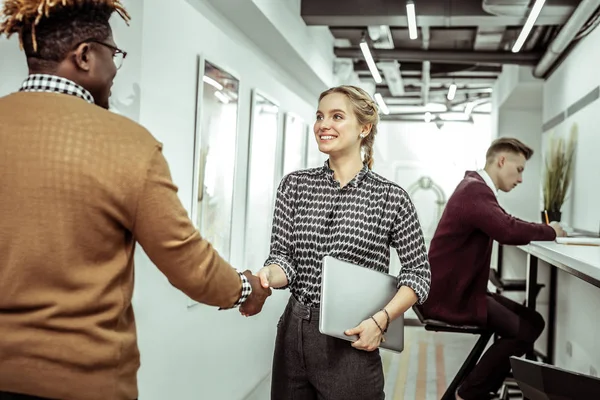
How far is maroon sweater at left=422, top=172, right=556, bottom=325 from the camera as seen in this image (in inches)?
124

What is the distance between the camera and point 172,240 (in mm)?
1314

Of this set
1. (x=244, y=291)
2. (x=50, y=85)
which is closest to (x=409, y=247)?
(x=244, y=291)

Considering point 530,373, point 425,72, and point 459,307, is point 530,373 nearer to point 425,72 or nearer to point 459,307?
point 459,307

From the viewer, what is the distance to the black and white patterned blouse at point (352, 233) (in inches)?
74.5

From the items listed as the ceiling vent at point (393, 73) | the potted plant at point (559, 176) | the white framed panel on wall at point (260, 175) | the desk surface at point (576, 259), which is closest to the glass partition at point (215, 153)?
the white framed panel on wall at point (260, 175)

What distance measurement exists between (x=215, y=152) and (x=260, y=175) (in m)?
1.12

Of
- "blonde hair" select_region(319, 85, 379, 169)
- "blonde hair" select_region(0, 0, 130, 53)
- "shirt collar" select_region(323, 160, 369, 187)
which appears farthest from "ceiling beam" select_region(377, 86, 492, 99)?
"blonde hair" select_region(0, 0, 130, 53)

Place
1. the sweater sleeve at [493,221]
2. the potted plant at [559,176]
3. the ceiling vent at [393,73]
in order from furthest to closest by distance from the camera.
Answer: the ceiling vent at [393,73] < the potted plant at [559,176] < the sweater sleeve at [493,221]

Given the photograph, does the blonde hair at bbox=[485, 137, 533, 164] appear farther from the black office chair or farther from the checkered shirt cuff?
the checkered shirt cuff

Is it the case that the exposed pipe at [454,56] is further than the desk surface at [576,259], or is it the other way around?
the exposed pipe at [454,56]

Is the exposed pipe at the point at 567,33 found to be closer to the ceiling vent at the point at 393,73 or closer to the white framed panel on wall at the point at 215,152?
the ceiling vent at the point at 393,73

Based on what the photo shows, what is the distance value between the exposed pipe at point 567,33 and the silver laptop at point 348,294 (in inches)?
140

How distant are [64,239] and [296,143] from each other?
485cm

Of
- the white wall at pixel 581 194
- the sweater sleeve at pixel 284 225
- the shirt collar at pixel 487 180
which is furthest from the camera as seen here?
the white wall at pixel 581 194
